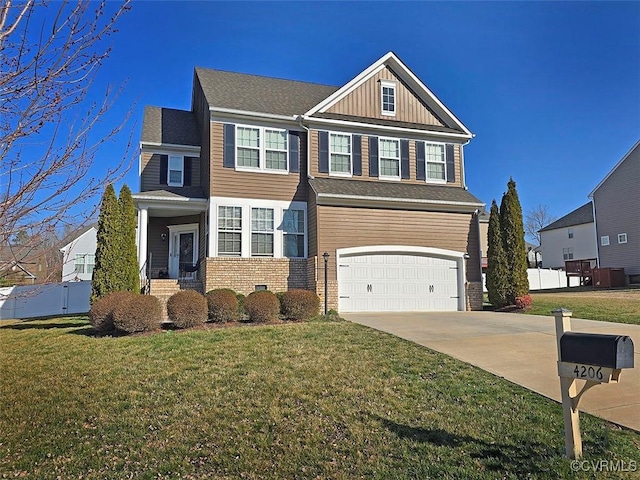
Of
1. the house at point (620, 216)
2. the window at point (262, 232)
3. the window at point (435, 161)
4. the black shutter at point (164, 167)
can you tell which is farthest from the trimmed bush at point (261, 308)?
the house at point (620, 216)

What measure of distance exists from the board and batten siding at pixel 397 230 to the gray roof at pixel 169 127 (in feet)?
24.8

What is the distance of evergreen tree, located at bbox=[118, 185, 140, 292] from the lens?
42.4 feet

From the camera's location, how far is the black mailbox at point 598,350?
3.22 metres

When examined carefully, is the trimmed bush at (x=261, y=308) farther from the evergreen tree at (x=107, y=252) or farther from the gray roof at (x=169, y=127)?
the gray roof at (x=169, y=127)

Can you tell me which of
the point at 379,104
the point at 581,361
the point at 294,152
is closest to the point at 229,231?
the point at 294,152

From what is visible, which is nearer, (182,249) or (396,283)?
(396,283)

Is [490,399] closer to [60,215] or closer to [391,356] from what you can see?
[391,356]

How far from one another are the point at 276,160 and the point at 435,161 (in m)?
6.40

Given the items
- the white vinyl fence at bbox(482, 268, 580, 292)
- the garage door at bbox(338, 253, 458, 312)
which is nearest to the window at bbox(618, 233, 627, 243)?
the white vinyl fence at bbox(482, 268, 580, 292)

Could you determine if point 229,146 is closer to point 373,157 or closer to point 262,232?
point 262,232

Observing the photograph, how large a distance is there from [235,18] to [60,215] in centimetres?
707

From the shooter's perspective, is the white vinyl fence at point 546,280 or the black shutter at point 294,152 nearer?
the black shutter at point 294,152

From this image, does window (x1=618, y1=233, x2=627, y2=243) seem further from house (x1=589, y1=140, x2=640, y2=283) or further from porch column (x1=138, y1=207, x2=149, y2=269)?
porch column (x1=138, y1=207, x2=149, y2=269)

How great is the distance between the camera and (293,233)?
52.2 ft
